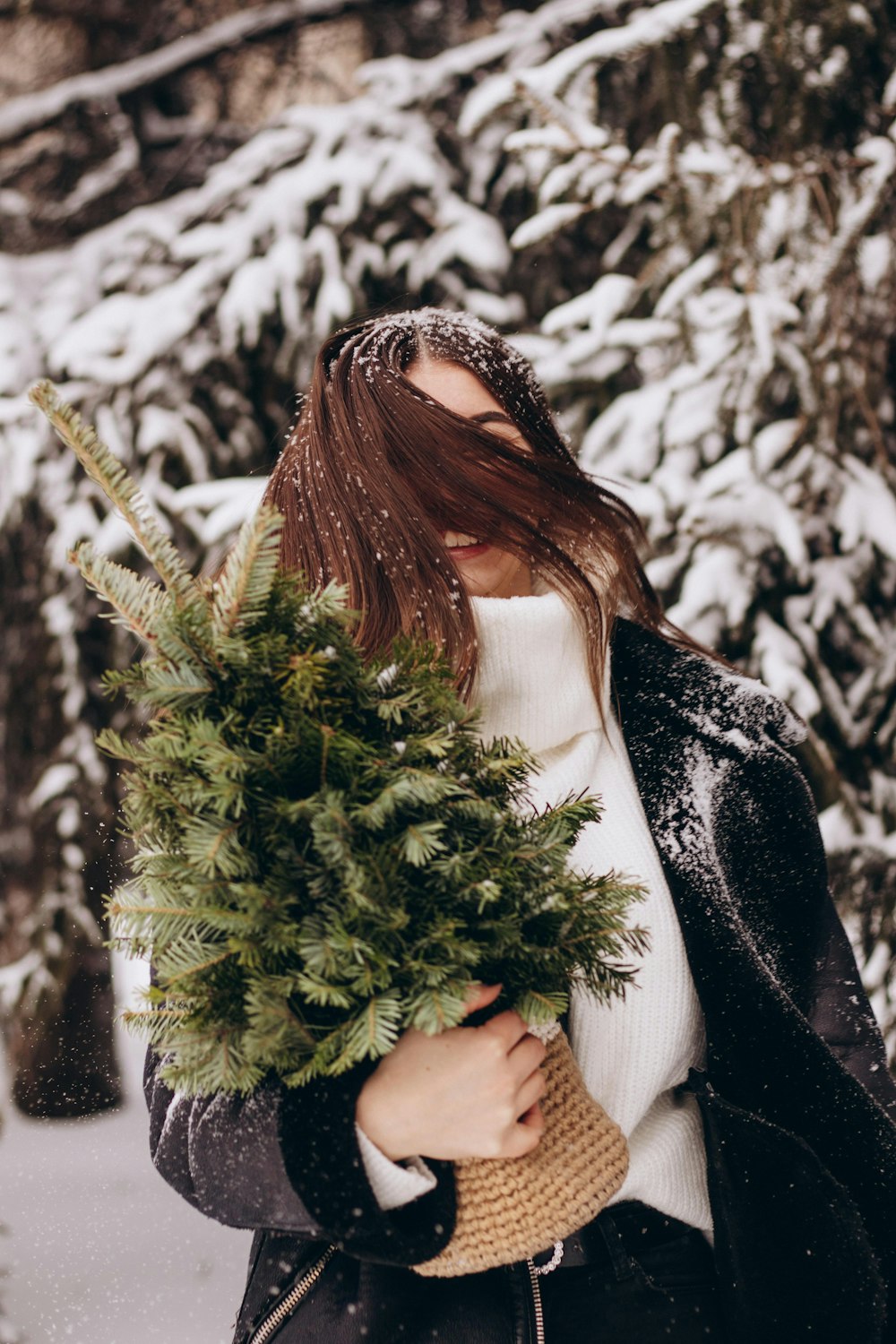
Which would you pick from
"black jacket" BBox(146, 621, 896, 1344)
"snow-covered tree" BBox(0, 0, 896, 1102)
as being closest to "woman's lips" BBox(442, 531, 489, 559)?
"black jacket" BBox(146, 621, 896, 1344)

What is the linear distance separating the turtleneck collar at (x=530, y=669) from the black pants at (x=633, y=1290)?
0.51 m

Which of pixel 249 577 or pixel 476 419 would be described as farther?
pixel 476 419

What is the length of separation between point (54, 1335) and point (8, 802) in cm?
139

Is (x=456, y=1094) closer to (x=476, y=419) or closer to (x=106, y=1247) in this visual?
(x=476, y=419)

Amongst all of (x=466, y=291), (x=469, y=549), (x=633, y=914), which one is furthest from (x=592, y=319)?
(x=633, y=914)

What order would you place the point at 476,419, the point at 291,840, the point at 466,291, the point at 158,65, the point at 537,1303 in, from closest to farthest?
the point at 291,840 < the point at 537,1303 < the point at 476,419 < the point at 466,291 < the point at 158,65

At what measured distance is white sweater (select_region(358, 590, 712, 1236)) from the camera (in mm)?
1103

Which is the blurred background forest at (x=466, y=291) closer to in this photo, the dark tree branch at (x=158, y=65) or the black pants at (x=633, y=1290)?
the dark tree branch at (x=158, y=65)

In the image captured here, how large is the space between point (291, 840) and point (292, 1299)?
545 millimetres

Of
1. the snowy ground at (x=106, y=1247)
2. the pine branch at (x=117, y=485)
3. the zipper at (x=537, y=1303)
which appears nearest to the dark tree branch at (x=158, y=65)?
the pine branch at (x=117, y=485)

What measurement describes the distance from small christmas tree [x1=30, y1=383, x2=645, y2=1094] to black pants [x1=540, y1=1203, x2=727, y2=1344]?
1.27ft

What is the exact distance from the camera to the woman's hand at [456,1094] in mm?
813

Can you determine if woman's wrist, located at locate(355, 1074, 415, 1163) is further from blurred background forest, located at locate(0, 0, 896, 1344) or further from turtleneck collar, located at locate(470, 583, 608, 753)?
blurred background forest, located at locate(0, 0, 896, 1344)

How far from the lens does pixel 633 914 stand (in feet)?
3.83
